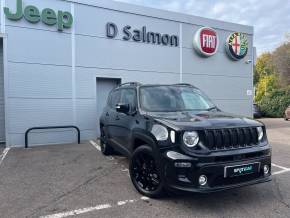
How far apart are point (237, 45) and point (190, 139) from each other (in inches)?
491

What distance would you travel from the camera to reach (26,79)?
33.4ft

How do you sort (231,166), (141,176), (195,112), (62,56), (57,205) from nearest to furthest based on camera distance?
(231,166) → (57,205) → (141,176) → (195,112) → (62,56)

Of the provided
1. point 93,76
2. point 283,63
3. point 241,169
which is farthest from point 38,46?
point 283,63

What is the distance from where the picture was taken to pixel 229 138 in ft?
14.4

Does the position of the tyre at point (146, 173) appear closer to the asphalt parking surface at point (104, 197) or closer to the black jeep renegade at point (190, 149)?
the black jeep renegade at point (190, 149)

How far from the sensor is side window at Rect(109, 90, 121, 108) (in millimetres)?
7205

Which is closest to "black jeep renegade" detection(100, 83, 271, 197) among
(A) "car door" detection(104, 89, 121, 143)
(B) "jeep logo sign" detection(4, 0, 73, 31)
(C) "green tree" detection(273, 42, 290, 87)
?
(A) "car door" detection(104, 89, 121, 143)

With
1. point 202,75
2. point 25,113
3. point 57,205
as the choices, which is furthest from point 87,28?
point 57,205

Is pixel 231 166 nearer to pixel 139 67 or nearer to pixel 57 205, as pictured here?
pixel 57 205

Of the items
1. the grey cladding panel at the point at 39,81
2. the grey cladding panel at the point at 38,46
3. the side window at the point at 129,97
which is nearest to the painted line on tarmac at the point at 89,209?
the side window at the point at 129,97

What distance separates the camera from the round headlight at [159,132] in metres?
4.40

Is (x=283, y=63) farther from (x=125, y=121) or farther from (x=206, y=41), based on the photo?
(x=125, y=121)

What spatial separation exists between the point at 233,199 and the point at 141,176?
5.05 feet

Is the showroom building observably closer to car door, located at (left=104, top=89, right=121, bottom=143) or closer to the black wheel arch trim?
car door, located at (left=104, top=89, right=121, bottom=143)
